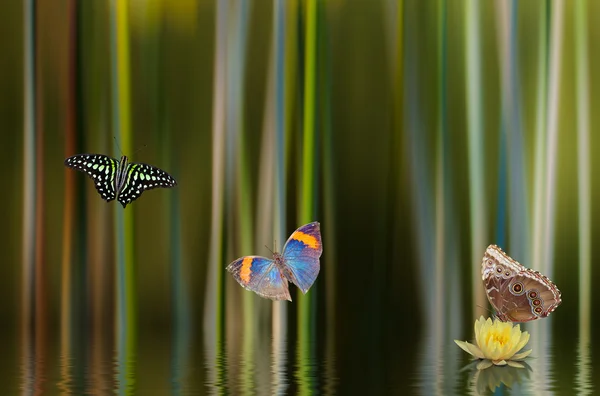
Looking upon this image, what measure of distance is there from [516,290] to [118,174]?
1620mm

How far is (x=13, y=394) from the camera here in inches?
106

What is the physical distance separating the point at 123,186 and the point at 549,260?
1.90 m

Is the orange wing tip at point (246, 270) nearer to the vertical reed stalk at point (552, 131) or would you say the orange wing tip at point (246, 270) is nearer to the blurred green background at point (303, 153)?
the blurred green background at point (303, 153)

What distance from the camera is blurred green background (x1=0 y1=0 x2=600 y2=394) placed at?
4430mm

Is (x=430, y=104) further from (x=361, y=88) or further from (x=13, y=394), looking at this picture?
(x=13, y=394)

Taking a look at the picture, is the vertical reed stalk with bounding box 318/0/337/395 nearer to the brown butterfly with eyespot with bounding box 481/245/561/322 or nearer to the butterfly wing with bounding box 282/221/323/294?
the butterfly wing with bounding box 282/221/323/294

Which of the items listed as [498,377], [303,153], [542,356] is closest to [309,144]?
[303,153]

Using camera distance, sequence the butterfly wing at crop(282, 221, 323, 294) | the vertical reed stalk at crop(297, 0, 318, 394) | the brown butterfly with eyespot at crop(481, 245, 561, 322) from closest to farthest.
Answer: the brown butterfly with eyespot at crop(481, 245, 561, 322) < the butterfly wing at crop(282, 221, 323, 294) < the vertical reed stalk at crop(297, 0, 318, 394)

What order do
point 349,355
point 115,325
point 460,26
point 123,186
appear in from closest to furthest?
point 349,355, point 123,186, point 115,325, point 460,26

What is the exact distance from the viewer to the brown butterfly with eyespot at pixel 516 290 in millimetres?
3379

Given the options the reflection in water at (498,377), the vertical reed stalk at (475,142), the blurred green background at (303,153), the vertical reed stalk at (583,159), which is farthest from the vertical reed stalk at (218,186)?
the vertical reed stalk at (583,159)

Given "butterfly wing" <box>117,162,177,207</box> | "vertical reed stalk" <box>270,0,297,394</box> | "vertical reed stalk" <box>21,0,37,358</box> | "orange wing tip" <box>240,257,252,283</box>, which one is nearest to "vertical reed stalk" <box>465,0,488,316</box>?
"vertical reed stalk" <box>270,0,297,394</box>

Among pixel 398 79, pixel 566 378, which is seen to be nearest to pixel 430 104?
pixel 398 79

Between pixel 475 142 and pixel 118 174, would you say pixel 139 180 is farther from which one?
pixel 475 142
